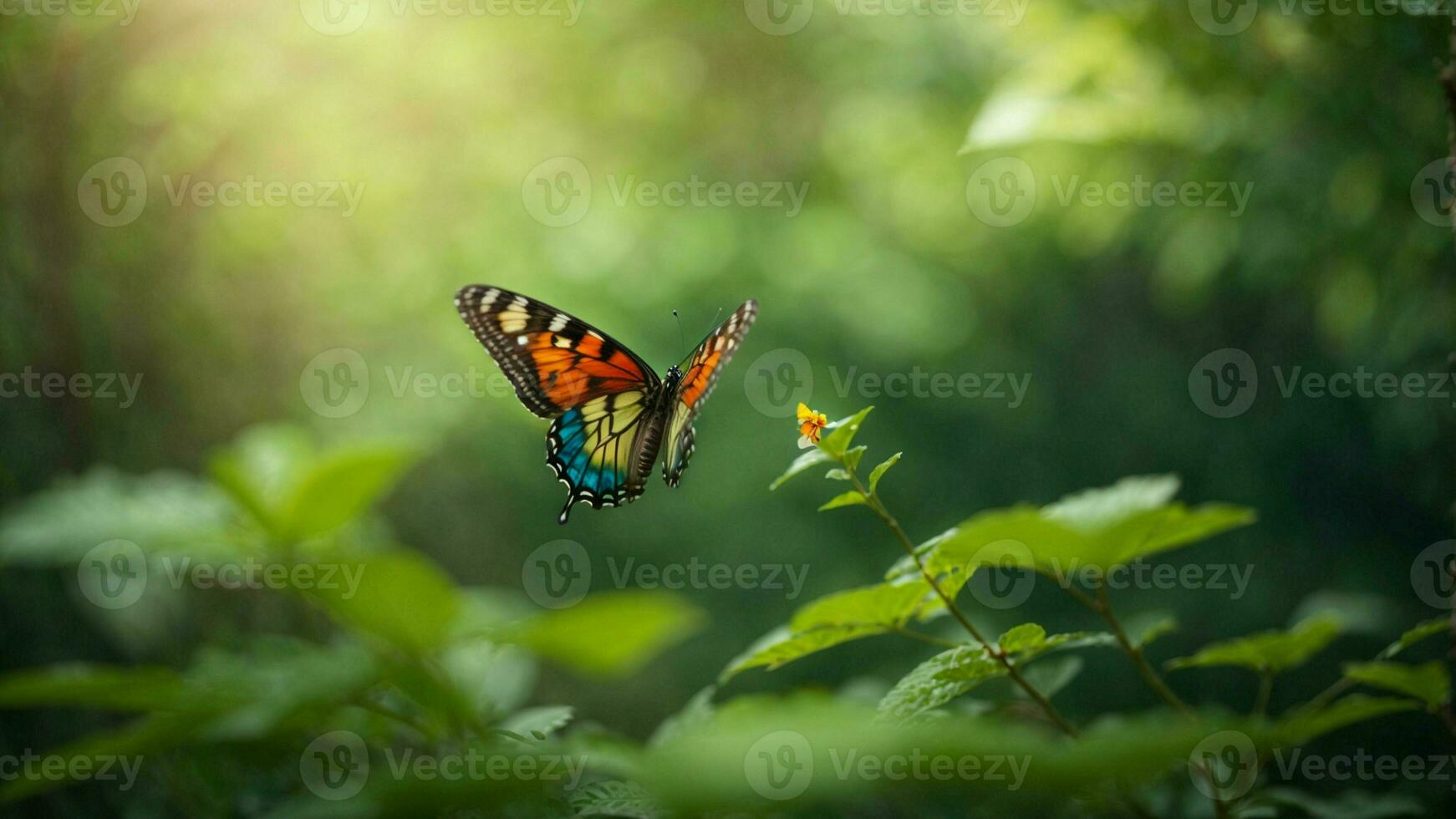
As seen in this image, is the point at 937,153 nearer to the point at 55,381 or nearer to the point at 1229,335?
the point at 1229,335

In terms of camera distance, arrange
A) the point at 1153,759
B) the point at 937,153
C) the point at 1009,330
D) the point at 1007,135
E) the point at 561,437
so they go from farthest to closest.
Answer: the point at 1009,330 < the point at 937,153 < the point at 561,437 < the point at 1007,135 < the point at 1153,759

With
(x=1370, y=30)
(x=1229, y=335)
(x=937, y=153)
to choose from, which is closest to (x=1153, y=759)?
(x=1370, y=30)
